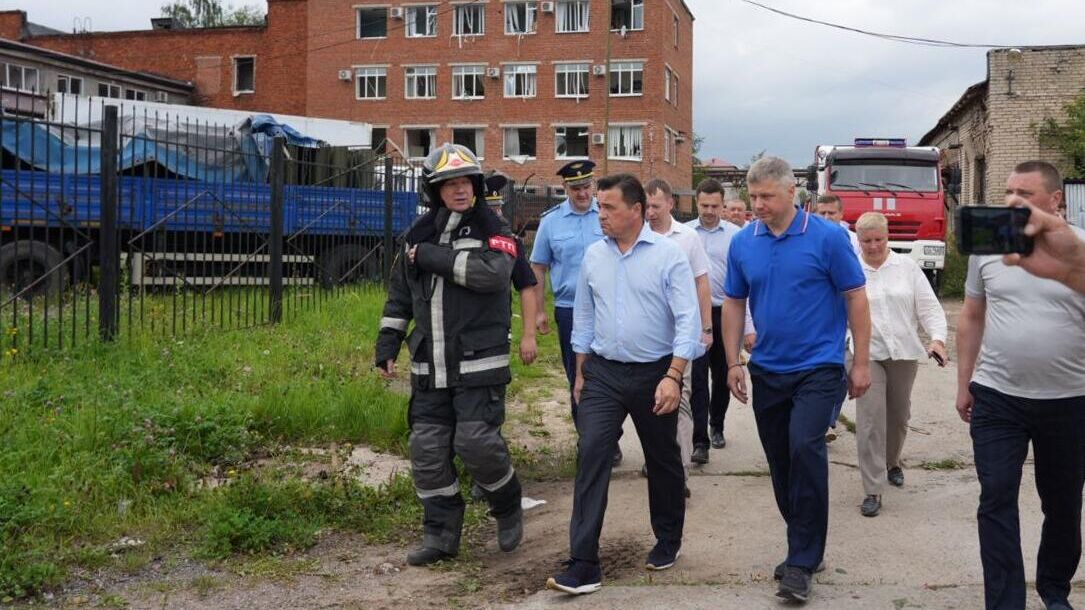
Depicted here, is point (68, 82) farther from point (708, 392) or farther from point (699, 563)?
point (699, 563)

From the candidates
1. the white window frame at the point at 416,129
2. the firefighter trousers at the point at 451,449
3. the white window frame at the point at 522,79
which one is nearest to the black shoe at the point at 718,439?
the firefighter trousers at the point at 451,449

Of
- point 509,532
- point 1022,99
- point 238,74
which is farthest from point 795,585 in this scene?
point 238,74

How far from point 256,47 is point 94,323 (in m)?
48.8

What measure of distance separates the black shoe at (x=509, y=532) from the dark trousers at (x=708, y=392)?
2.19m

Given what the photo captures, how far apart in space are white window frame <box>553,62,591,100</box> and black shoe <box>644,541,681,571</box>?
46.3 m

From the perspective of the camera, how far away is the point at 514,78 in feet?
168

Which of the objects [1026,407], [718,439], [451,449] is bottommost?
[718,439]

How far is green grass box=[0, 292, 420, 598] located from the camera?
18.0ft

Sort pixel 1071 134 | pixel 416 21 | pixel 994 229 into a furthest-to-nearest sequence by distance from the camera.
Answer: pixel 416 21, pixel 1071 134, pixel 994 229

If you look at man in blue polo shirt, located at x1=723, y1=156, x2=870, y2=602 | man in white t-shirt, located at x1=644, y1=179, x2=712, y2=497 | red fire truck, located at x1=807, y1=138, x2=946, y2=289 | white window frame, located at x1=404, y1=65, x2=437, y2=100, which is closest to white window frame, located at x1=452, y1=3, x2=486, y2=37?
white window frame, located at x1=404, y1=65, x2=437, y2=100

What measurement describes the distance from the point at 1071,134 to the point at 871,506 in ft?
69.7

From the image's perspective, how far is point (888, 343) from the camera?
651 cm

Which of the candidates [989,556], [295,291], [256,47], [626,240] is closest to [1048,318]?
[989,556]

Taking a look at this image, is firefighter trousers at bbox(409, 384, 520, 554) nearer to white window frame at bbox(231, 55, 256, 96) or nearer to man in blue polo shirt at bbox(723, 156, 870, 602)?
man in blue polo shirt at bbox(723, 156, 870, 602)
